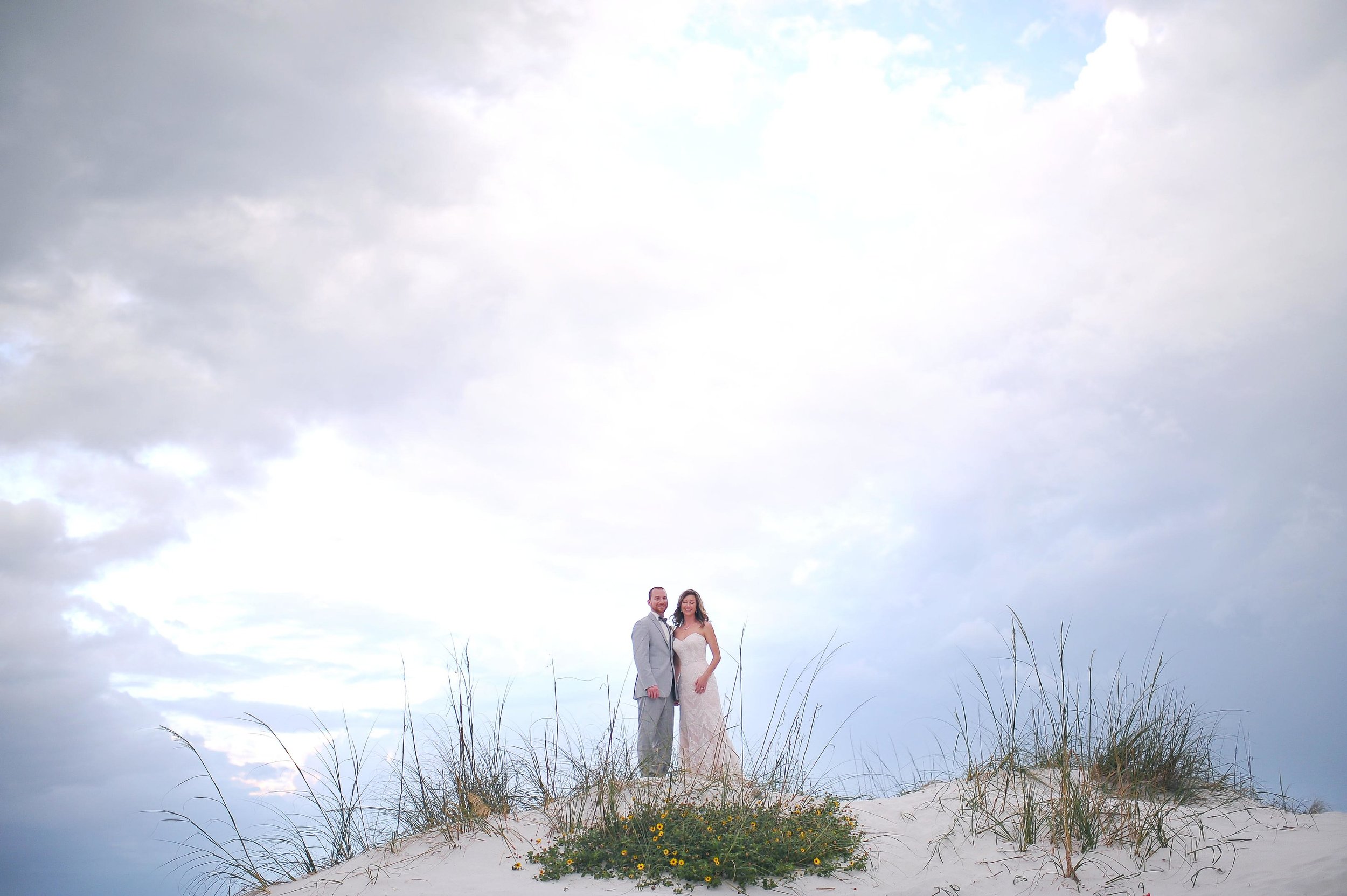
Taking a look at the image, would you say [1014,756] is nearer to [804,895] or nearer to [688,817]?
[804,895]

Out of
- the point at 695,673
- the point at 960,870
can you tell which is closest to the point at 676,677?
the point at 695,673

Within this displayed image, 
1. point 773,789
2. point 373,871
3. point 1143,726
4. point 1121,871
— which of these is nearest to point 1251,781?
point 1143,726

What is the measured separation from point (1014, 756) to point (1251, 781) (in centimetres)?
→ 299

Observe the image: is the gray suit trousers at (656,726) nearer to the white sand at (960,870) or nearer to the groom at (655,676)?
the groom at (655,676)

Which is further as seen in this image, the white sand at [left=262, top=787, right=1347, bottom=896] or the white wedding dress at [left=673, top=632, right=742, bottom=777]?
the white wedding dress at [left=673, top=632, right=742, bottom=777]

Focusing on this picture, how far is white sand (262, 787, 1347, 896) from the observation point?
603cm

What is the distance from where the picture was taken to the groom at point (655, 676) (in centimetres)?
884

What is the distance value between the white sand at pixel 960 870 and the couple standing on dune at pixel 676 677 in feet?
6.57

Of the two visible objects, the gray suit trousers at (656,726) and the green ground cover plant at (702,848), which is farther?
the gray suit trousers at (656,726)

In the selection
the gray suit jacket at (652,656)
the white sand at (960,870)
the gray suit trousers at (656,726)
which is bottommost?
the white sand at (960,870)

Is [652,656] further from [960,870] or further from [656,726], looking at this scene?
[960,870]

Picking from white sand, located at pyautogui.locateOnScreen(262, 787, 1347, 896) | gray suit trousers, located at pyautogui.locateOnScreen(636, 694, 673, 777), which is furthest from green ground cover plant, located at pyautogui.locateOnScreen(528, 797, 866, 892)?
gray suit trousers, located at pyautogui.locateOnScreen(636, 694, 673, 777)

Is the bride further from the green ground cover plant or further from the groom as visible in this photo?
the green ground cover plant

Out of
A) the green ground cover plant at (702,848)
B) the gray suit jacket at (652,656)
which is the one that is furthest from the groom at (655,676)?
the green ground cover plant at (702,848)
